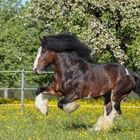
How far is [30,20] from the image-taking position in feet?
92.0

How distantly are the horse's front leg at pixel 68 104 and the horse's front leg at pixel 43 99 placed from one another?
0.78ft

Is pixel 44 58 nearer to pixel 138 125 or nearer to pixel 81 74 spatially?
pixel 81 74

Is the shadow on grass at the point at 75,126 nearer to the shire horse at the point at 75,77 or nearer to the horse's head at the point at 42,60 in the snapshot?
the shire horse at the point at 75,77

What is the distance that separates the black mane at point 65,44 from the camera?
11.3 meters

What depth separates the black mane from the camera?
11.3m

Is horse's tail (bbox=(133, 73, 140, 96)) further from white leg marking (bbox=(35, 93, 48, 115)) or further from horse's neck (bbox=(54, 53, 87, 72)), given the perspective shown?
white leg marking (bbox=(35, 93, 48, 115))

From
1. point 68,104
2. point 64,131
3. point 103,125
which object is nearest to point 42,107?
point 68,104

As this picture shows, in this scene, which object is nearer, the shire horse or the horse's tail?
the shire horse

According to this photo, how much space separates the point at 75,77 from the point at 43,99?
0.79 metres

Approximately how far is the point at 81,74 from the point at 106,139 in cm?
237

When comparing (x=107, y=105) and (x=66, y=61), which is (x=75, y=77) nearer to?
(x=66, y=61)

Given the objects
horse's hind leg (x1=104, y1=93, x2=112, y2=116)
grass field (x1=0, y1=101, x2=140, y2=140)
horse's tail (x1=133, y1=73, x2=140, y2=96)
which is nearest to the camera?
grass field (x1=0, y1=101, x2=140, y2=140)

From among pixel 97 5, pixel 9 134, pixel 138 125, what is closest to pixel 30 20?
pixel 97 5

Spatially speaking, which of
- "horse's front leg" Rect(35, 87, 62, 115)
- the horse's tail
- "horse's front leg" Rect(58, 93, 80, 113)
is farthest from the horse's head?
the horse's tail
